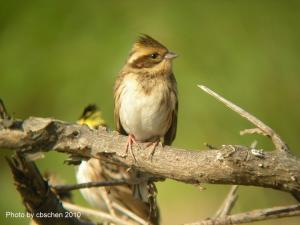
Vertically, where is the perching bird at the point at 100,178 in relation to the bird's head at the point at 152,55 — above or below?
below

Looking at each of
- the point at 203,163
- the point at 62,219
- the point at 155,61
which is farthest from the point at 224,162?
the point at 155,61

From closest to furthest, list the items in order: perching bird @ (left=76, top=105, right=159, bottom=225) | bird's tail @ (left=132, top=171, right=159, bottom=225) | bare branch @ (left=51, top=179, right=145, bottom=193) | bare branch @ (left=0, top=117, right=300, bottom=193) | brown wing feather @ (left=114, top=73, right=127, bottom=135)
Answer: bare branch @ (left=0, top=117, right=300, bottom=193)
bare branch @ (left=51, top=179, right=145, bottom=193)
bird's tail @ (left=132, top=171, right=159, bottom=225)
brown wing feather @ (left=114, top=73, right=127, bottom=135)
perching bird @ (left=76, top=105, right=159, bottom=225)

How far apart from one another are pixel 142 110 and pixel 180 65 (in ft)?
3.11

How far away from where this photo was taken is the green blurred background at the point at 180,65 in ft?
12.9

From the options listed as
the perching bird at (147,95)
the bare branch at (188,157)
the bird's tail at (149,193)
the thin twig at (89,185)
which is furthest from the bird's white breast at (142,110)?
the bare branch at (188,157)

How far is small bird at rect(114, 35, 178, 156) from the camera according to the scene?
9.90ft

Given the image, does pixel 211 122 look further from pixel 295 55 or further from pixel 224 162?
pixel 224 162

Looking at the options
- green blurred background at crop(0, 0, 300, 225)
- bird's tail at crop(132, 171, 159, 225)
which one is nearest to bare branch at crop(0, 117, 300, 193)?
bird's tail at crop(132, 171, 159, 225)

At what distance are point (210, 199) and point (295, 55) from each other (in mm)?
958

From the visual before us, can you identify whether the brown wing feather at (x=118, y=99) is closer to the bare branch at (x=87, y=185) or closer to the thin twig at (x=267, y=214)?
the bare branch at (x=87, y=185)

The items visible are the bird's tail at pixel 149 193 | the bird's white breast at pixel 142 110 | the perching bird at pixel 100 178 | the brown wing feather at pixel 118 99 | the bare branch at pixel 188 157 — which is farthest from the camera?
the perching bird at pixel 100 178

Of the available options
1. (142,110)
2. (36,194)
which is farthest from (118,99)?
(36,194)

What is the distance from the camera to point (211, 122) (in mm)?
3912

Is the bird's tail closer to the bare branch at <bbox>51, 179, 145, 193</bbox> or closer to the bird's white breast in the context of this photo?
the bare branch at <bbox>51, 179, 145, 193</bbox>
